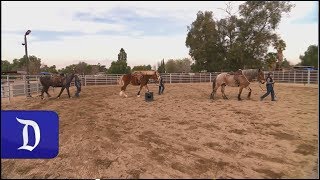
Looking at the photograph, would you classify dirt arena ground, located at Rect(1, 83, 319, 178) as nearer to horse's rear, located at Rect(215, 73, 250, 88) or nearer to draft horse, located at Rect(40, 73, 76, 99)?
horse's rear, located at Rect(215, 73, 250, 88)

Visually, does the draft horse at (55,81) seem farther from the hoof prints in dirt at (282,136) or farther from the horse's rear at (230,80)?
the hoof prints in dirt at (282,136)

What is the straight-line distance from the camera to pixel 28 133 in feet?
10.6

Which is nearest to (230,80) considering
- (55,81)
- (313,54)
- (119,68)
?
(313,54)

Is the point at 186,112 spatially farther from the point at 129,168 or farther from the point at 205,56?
the point at 205,56

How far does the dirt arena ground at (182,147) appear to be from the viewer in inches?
188

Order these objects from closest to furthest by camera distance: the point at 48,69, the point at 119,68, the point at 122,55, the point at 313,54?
the point at 313,54 → the point at 119,68 → the point at 122,55 → the point at 48,69

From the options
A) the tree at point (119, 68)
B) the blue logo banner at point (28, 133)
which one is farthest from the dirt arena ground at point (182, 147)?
the tree at point (119, 68)

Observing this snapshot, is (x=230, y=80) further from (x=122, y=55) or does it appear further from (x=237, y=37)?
(x=122, y=55)

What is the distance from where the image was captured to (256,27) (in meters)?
33.2

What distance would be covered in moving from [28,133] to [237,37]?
112ft

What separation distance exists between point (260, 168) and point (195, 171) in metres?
1.17

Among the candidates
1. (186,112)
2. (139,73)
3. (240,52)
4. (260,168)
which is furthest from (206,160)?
(240,52)

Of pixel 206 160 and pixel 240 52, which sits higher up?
pixel 240 52

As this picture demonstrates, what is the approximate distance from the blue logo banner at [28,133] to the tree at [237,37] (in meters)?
32.1
